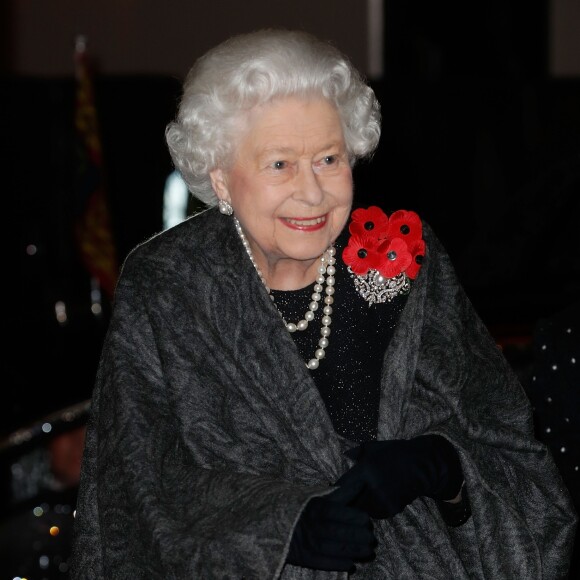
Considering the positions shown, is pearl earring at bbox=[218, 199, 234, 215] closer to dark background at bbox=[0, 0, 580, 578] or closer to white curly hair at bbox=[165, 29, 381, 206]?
white curly hair at bbox=[165, 29, 381, 206]

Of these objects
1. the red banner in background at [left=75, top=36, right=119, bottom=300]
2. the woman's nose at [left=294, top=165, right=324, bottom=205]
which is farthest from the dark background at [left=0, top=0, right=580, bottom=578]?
the woman's nose at [left=294, top=165, right=324, bottom=205]

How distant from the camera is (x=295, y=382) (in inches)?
87.7

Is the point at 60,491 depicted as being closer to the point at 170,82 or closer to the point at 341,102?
the point at 341,102

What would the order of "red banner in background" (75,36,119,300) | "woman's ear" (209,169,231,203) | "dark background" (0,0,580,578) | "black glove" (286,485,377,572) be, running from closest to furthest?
"black glove" (286,485,377,572) → "woman's ear" (209,169,231,203) → "dark background" (0,0,580,578) → "red banner in background" (75,36,119,300)

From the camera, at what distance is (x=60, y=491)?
4070mm

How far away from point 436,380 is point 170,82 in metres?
5.48

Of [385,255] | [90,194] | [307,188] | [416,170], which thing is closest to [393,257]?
[385,255]

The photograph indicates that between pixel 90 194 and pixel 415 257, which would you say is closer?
pixel 415 257

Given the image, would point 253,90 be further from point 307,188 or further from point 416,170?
point 416,170

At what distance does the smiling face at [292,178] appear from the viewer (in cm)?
219

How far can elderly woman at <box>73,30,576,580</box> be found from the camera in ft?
6.95

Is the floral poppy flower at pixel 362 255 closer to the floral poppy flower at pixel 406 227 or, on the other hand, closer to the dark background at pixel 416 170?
the floral poppy flower at pixel 406 227

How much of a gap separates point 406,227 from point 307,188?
32 centimetres

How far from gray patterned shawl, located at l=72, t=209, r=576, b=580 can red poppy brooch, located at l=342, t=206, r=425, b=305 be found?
44 millimetres
